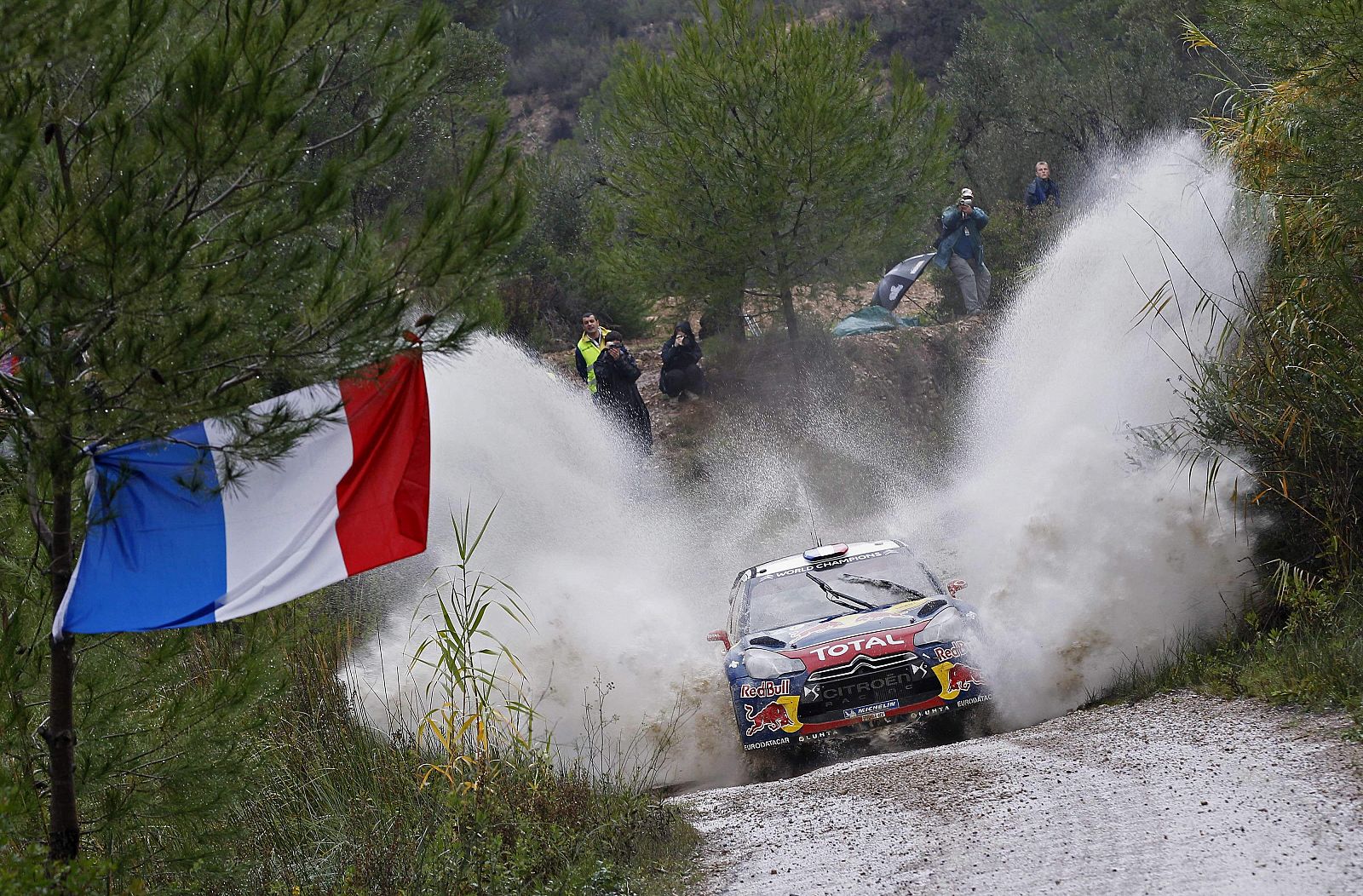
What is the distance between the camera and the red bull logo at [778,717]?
9.64 m

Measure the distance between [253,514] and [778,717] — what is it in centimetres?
475

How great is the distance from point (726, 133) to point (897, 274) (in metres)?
3.80

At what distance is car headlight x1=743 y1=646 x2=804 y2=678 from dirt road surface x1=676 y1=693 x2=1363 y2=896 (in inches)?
36.0

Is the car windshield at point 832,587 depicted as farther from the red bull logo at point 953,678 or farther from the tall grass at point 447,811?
the tall grass at point 447,811

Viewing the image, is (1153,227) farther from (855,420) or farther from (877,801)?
(855,420)

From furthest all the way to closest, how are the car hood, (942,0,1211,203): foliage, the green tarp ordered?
(942,0,1211,203): foliage, the green tarp, the car hood

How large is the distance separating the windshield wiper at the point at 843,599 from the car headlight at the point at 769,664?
38.8 inches

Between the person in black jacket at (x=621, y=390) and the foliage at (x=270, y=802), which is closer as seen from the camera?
the foliage at (x=270, y=802)

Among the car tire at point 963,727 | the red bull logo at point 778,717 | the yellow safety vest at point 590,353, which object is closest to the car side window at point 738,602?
the red bull logo at point 778,717

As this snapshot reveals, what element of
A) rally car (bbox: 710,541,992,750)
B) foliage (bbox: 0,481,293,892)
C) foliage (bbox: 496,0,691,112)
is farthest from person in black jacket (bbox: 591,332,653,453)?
foliage (bbox: 496,0,691,112)

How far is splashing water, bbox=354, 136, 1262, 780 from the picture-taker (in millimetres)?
11055

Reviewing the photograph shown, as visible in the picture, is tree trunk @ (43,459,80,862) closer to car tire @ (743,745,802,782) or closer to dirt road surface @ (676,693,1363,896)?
dirt road surface @ (676,693,1363,896)

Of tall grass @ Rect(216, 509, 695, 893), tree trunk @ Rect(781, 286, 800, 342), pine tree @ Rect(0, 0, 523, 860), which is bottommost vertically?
tall grass @ Rect(216, 509, 695, 893)

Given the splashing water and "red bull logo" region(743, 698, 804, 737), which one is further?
the splashing water
